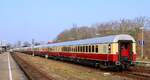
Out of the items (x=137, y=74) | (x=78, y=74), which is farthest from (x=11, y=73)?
(x=137, y=74)

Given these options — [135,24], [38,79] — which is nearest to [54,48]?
[135,24]

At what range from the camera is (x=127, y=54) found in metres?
30.8

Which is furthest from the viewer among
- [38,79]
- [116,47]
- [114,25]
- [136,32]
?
[114,25]

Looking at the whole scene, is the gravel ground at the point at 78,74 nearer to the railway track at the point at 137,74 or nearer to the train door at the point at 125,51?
the railway track at the point at 137,74

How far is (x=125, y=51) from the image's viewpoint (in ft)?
101

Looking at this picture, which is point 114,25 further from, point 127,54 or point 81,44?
point 127,54

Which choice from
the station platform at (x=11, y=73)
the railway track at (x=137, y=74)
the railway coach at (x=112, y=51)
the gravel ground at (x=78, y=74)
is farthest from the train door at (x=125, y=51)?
the station platform at (x=11, y=73)

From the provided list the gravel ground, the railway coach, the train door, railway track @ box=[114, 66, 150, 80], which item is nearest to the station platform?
the gravel ground

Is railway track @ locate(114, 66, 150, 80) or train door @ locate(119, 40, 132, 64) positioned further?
train door @ locate(119, 40, 132, 64)

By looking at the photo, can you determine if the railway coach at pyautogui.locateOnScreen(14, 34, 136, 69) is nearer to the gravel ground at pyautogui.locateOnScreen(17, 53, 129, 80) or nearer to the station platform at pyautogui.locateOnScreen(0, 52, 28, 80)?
the gravel ground at pyautogui.locateOnScreen(17, 53, 129, 80)

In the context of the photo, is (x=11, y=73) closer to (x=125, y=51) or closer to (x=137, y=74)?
(x=125, y=51)

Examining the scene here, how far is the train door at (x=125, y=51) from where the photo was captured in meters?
30.4

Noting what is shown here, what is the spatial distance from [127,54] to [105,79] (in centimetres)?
783

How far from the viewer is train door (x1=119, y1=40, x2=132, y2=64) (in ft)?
99.6
